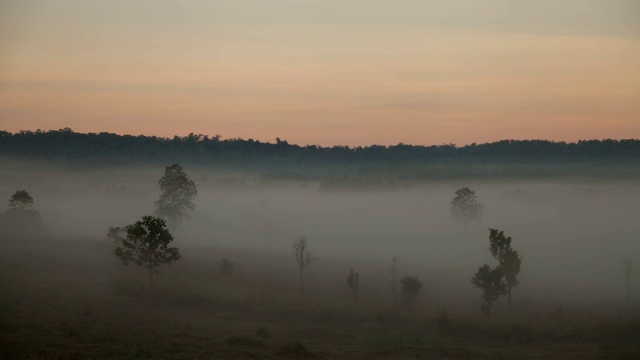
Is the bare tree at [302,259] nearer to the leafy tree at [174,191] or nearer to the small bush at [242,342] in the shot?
the leafy tree at [174,191]

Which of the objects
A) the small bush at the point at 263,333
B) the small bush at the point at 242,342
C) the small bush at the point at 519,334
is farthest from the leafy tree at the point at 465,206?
the small bush at the point at 242,342

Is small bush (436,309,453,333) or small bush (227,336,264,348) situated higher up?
small bush (227,336,264,348)

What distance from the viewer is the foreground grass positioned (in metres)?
41.2

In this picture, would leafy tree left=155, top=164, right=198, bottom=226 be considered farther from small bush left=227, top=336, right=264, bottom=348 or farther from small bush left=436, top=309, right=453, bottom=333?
small bush left=227, top=336, right=264, bottom=348

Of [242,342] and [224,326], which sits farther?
[224,326]

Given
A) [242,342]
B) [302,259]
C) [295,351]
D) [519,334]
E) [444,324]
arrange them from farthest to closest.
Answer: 1. [302,259]
2. [444,324]
3. [519,334]
4. [242,342]
5. [295,351]

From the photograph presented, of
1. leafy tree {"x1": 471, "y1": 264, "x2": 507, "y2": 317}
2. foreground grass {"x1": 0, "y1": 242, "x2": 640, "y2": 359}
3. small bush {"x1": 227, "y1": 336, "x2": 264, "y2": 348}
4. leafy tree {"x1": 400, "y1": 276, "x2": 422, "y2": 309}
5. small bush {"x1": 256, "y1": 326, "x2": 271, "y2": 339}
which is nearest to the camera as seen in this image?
foreground grass {"x1": 0, "y1": 242, "x2": 640, "y2": 359}

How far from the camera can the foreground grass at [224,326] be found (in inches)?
1622

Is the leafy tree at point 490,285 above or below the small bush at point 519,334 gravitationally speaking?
above

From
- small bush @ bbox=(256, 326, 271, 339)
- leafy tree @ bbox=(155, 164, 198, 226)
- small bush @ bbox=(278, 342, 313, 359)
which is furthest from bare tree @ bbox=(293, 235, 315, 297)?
small bush @ bbox=(278, 342, 313, 359)

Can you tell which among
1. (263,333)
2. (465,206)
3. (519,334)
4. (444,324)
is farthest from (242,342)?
(465,206)

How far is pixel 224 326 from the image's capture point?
5084cm

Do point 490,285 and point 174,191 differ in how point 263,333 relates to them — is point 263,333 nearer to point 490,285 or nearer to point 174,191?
point 490,285

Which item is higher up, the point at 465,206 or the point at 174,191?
the point at 174,191
